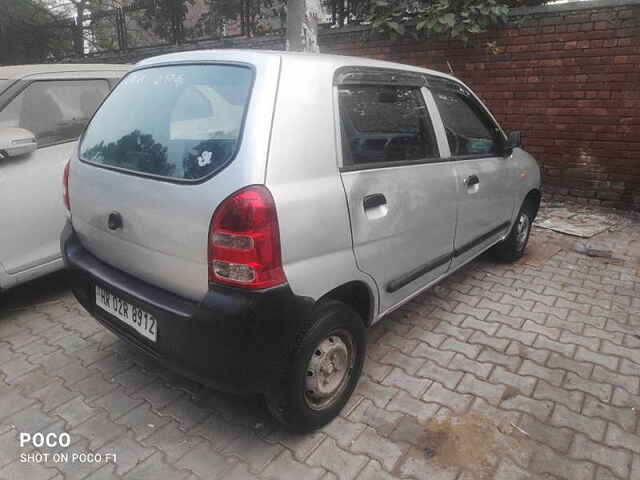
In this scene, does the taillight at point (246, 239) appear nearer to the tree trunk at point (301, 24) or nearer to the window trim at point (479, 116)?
the window trim at point (479, 116)

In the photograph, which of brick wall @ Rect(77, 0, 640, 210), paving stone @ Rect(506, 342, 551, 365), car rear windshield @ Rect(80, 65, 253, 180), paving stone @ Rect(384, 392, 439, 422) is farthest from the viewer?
brick wall @ Rect(77, 0, 640, 210)

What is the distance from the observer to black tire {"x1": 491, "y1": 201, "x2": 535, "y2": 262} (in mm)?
4105

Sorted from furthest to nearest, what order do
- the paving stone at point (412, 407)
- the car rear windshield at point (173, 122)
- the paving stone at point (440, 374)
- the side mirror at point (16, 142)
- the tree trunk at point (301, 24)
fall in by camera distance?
1. the tree trunk at point (301, 24)
2. the side mirror at point (16, 142)
3. the paving stone at point (440, 374)
4. the paving stone at point (412, 407)
5. the car rear windshield at point (173, 122)

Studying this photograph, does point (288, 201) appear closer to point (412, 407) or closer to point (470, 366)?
point (412, 407)

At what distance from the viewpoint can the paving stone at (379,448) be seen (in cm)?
203

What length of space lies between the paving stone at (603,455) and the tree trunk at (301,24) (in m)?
4.99

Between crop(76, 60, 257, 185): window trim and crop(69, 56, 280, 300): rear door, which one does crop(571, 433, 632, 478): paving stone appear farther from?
crop(76, 60, 257, 185): window trim

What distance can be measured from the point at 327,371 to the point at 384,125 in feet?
4.28

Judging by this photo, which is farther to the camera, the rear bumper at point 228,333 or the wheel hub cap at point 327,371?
the wheel hub cap at point 327,371

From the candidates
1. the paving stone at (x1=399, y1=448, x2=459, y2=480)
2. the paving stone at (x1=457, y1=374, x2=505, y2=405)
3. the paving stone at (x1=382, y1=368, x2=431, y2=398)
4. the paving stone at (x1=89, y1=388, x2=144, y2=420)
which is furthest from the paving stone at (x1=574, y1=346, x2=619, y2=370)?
the paving stone at (x1=89, y1=388, x2=144, y2=420)

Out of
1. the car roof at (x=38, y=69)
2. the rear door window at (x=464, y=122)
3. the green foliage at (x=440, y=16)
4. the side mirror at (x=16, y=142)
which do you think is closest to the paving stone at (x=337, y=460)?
the rear door window at (x=464, y=122)

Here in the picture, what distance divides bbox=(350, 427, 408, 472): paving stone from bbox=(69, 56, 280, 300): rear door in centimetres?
104

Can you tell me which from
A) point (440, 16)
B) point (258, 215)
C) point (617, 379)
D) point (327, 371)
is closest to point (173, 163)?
point (258, 215)

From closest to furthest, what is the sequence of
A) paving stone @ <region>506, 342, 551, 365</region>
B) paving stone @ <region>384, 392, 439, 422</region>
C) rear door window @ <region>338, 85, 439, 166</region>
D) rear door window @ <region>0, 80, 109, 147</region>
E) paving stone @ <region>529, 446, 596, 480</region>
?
paving stone @ <region>529, 446, 596, 480</region>
rear door window @ <region>338, 85, 439, 166</region>
paving stone @ <region>384, 392, 439, 422</region>
paving stone @ <region>506, 342, 551, 365</region>
rear door window @ <region>0, 80, 109, 147</region>
